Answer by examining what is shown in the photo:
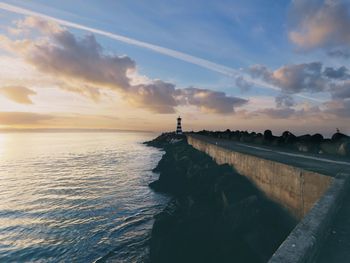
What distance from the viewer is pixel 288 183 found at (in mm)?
9492

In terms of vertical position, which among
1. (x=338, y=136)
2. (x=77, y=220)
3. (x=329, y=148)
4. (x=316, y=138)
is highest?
(x=338, y=136)

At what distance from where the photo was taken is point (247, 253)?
8430mm

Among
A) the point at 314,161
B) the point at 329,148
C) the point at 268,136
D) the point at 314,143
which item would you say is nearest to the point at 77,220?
the point at 314,161

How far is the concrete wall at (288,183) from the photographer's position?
8008 mm

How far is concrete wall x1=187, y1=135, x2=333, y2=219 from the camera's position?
801 cm

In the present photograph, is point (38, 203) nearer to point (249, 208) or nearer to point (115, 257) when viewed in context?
point (115, 257)

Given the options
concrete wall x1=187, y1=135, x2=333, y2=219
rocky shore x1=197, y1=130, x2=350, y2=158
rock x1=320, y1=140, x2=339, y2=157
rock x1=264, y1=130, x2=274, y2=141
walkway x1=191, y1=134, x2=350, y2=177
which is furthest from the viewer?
rock x1=264, y1=130, x2=274, y2=141

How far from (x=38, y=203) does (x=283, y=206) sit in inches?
676

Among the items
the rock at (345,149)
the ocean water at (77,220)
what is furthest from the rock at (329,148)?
the ocean water at (77,220)

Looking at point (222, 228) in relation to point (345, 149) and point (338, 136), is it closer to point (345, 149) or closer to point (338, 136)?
point (345, 149)

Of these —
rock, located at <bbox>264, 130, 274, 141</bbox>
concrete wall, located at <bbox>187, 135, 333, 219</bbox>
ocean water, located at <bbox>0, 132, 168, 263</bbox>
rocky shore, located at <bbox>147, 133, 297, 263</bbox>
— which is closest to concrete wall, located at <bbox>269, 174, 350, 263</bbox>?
concrete wall, located at <bbox>187, 135, 333, 219</bbox>

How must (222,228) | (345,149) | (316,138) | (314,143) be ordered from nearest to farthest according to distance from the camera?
(222,228) < (345,149) < (314,143) < (316,138)

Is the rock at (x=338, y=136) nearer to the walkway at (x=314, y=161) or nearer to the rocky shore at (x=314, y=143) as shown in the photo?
the rocky shore at (x=314, y=143)

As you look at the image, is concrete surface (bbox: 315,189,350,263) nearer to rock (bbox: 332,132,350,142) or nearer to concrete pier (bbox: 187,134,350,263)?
concrete pier (bbox: 187,134,350,263)
